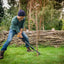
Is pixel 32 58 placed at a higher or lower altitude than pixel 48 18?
lower

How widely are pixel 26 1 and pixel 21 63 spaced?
2885 mm

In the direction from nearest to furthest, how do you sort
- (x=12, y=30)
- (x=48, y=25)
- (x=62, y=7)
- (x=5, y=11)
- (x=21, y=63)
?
(x=21, y=63)
(x=12, y=30)
(x=5, y=11)
(x=48, y=25)
(x=62, y=7)

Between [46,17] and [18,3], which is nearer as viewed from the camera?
[18,3]

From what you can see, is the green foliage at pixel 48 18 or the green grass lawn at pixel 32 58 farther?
the green foliage at pixel 48 18

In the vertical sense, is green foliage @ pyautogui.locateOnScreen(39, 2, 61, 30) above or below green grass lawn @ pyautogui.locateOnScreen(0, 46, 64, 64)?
above

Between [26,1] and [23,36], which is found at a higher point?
[26,1]

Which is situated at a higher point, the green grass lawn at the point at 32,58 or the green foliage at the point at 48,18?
the green foliage at the point at 48,18

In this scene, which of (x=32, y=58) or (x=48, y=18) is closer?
(x=32, y=58)

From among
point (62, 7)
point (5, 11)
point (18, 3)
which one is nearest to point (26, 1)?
point (18, 3)

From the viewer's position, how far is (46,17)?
247 inches

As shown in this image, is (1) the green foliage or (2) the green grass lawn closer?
(2) the green grass lawn

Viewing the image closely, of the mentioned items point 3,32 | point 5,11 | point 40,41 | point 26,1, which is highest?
point 26,1

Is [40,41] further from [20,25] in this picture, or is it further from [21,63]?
[21,63]

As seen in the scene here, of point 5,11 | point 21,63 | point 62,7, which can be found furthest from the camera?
point 62,7
